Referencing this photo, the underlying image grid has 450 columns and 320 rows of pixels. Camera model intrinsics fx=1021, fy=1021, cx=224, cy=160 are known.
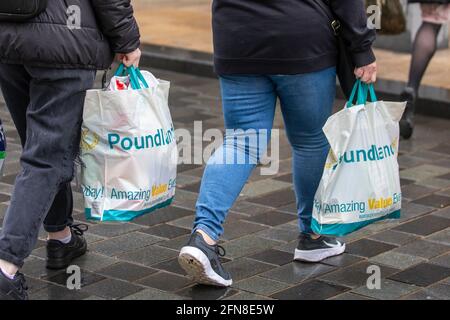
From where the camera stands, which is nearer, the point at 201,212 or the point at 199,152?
the point at 201,212

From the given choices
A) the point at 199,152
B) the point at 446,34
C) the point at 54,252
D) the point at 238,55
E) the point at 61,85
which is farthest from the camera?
the point at 446,34

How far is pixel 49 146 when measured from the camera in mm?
3846

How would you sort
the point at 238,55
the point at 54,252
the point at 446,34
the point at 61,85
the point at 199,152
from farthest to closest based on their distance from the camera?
the point at 446,34, the point at 199,152, the point at 54,252, the point at 238,55, the point at 61,85

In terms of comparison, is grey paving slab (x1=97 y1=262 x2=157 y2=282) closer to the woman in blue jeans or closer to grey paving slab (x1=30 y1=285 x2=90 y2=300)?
grey paving slab (x1=30 y1=285 x2=90 y2=300)

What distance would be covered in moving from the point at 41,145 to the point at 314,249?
1325 millimetres

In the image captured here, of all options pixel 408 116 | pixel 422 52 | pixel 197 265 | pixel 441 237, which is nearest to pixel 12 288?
pixel 197 265

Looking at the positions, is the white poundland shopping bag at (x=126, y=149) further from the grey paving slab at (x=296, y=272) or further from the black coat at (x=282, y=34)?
the grey paving slab at (x=296, y=272)

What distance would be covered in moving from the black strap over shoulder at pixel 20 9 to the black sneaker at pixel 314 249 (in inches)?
61.5

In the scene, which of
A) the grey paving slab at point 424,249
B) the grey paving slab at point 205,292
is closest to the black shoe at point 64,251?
the grey paving slab at point 205,292

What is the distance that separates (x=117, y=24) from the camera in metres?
3.89

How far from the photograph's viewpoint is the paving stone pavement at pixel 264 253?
411 centimetres

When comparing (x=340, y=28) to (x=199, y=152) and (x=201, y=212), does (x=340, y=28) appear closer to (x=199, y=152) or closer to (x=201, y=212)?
(x=201, y=212)

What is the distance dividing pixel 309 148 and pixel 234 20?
0.64m
